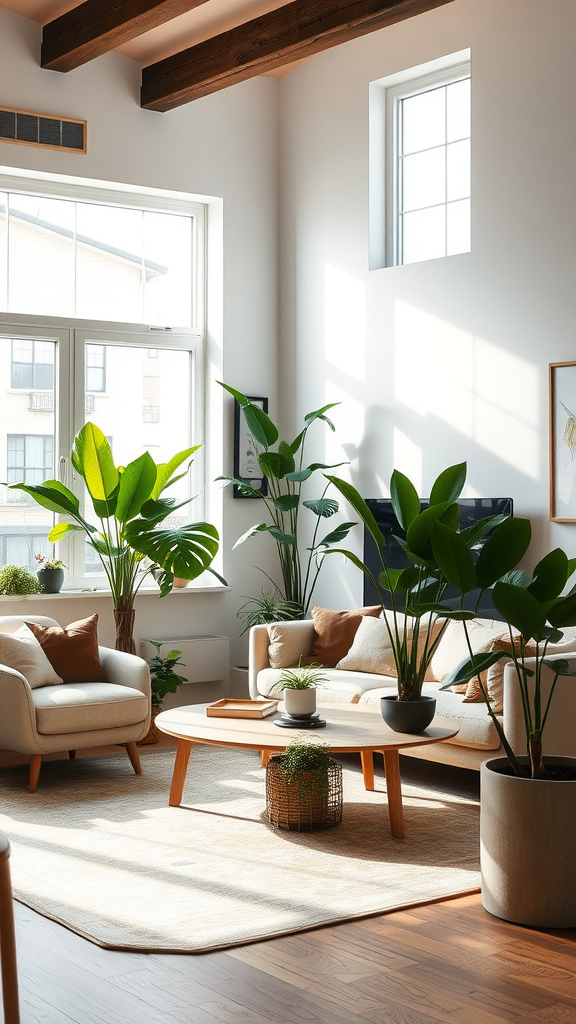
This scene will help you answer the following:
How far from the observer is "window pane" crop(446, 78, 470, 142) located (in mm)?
6363

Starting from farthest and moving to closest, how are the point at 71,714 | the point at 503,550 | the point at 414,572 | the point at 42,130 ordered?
the point at 42,130, the point at 71,714, the point at 414,572, the point at 503,550

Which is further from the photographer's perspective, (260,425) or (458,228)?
(260,425)

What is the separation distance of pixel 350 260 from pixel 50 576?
104 inches

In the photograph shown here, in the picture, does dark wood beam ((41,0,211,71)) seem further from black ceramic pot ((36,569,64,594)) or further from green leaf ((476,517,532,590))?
green leaf ((476,517,532,590))

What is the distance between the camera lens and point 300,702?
4.76 meters

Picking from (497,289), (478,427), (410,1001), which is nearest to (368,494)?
(478,427)

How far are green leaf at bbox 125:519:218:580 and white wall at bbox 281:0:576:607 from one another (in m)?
1.15

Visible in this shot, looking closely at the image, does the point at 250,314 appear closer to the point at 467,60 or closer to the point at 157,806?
the point at 467,60

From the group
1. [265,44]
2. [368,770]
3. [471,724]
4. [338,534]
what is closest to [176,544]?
[338,534]

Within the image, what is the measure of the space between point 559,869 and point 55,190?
16.6 feet

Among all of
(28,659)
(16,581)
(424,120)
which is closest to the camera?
(28,659)

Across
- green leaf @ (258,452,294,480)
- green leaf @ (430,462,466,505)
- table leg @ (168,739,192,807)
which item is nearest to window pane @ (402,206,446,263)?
green leaf @ (258,452,294,480)

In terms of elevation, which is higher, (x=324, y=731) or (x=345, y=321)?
(x=345, y=321)

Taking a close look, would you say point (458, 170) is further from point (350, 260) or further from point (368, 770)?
point (368, 770)
